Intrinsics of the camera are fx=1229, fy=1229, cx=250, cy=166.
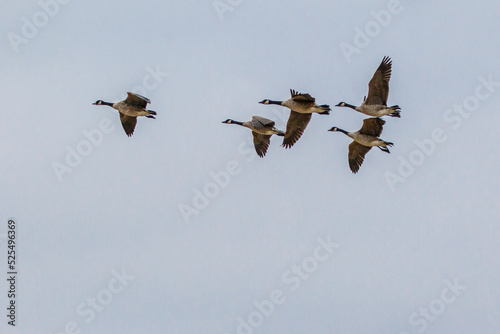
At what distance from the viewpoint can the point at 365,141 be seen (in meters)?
43.0

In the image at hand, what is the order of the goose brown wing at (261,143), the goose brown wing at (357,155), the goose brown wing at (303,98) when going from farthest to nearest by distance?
the goose brown wing at (357,155)
the goose brown wing at (261,143)
the goose brown wing at (303,98)

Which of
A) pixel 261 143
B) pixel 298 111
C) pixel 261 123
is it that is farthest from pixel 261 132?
pixel 298 111

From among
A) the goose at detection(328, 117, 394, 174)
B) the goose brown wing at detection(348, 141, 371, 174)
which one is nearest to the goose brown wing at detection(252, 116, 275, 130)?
the goose at detection(328, 117, 394, 174)

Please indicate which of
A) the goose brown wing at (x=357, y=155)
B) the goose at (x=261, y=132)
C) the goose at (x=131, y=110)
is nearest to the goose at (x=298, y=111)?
the goose at (x=261, y=132)

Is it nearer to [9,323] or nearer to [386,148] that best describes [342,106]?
[386,148]

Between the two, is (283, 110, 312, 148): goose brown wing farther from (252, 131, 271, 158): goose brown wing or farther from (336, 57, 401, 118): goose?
(336, 57, 401, 118): goose

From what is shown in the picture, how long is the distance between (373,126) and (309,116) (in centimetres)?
228

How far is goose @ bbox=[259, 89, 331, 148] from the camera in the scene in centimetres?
4134

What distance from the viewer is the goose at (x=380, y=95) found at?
41.2 m

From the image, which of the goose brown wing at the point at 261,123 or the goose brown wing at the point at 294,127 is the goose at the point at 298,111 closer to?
the goose brown wing at the point at 294,127

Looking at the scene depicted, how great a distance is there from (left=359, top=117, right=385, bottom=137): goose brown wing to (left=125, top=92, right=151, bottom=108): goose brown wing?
299 inches

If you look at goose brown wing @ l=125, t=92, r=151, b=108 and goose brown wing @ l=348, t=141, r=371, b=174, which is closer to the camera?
goose brown wing @ l=125, t=92, r=151, b=108

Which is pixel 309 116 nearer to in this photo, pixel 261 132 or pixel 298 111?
pixel 298 111

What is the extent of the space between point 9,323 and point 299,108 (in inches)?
489
